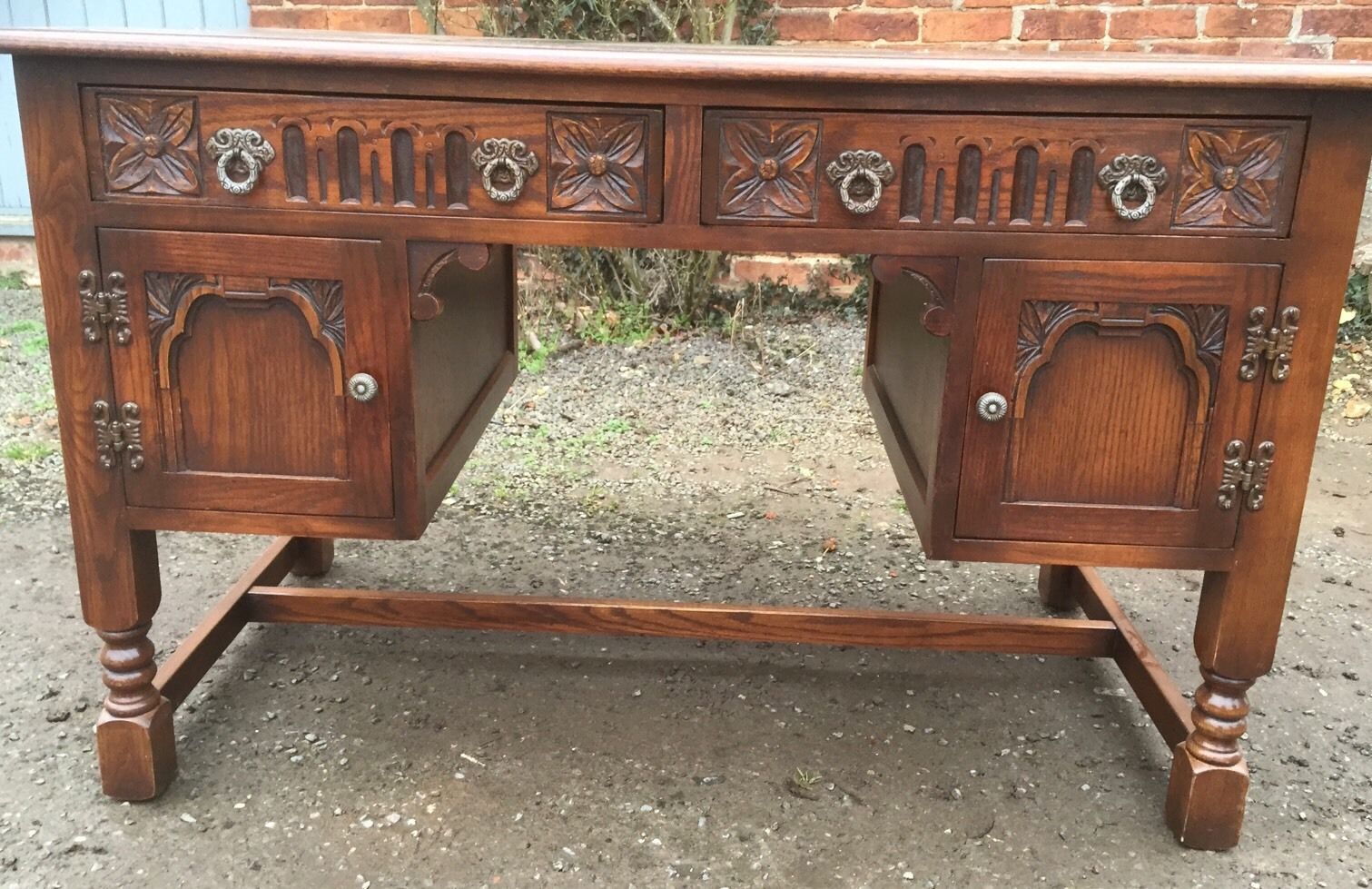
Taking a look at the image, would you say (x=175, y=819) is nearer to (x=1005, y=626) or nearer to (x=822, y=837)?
(x=822, y=837)

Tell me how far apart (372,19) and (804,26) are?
1.67m

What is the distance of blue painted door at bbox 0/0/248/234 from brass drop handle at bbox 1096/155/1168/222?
402 centimetres

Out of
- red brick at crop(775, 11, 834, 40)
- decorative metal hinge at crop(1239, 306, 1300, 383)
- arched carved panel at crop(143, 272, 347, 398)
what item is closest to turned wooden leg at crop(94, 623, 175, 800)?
arched carved panel at crop(143, 272, 347, 398)

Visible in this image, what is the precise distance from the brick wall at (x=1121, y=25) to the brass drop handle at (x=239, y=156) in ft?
10.1

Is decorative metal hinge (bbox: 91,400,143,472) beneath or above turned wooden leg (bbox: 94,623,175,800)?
above

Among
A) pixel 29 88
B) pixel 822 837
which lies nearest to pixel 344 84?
pixel 29 88

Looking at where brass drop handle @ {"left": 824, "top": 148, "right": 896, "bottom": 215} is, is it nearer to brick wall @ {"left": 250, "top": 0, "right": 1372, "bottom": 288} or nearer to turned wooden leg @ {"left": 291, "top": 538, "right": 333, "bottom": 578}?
turned wooden leg @ {"left": 291, "top": 538, "right": 333, "bottom": 578}

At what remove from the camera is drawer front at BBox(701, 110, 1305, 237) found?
150 centimetres

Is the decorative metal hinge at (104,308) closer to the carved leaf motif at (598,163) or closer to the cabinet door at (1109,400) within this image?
the carved leaf motif at (598,163)

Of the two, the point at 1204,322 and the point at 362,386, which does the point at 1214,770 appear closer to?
the point at 1204,322

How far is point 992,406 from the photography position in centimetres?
161

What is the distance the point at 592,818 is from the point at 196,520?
81 centimetres

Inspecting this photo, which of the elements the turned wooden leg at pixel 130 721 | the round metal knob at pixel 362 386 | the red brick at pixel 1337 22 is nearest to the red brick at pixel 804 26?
the red brick at pixel 1337 22

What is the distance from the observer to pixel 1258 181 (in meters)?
1.50
